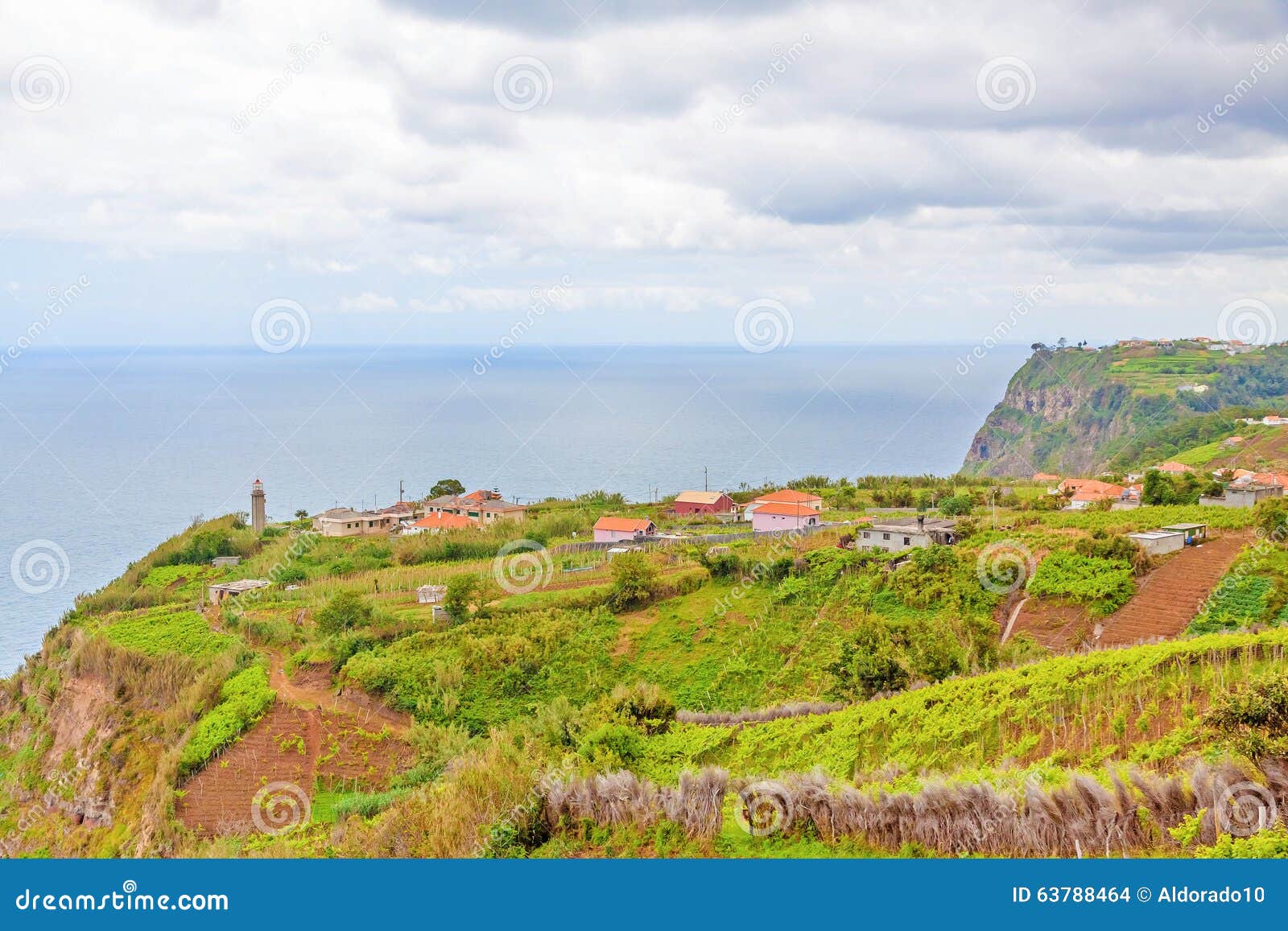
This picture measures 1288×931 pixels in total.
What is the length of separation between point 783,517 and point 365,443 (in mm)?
62299

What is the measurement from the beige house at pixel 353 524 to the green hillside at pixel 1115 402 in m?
43.3

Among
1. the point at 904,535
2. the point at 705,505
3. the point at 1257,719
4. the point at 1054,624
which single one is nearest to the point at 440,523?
the point at 705,505

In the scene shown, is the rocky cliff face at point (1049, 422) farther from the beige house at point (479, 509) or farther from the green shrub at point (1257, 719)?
the green shrub at point (1257, 719)

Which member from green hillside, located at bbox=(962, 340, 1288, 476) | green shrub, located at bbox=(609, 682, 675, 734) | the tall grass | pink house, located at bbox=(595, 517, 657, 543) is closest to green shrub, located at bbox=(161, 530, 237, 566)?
pink house, located at bbox=(595, 517, 657, 543)

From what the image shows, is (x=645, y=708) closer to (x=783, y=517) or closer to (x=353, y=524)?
(x=783, y=517)

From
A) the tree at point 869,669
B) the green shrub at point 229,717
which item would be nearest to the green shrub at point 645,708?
the tree at point 869,669

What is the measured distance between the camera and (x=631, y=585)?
2002cm

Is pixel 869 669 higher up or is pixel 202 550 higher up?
pixel 202 550

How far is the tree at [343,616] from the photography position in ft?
63.9

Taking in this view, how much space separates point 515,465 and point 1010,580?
5925 cm

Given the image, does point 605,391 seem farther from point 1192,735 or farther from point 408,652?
point 1192,735

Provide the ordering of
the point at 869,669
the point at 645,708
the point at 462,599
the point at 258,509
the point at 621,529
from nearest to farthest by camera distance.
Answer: the point at 645,708, the point at 869,669, the point at 462,599, the point at 621,529, the point at 258,509

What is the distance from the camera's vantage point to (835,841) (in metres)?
7.59

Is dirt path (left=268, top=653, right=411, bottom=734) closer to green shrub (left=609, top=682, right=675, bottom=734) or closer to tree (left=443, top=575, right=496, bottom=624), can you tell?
tree (left=443, top=575, right=496, bottom=624)
